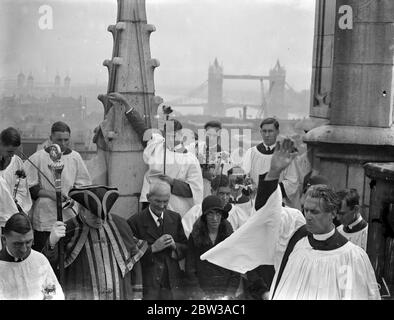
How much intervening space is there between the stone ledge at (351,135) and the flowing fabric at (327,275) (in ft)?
7.69

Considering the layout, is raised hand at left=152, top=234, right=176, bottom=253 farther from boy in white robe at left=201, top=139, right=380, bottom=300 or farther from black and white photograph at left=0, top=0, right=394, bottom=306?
boy in white robe at left=201, top=139, right=380, bottom=300

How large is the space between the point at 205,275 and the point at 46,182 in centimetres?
127

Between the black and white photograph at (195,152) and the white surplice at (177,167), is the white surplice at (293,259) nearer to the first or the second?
the black and white photograph at (195,152)

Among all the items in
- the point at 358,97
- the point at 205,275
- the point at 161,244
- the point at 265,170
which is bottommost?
the point at 205,275

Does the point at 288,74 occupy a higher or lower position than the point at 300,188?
higher

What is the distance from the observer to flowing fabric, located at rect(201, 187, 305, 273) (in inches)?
204

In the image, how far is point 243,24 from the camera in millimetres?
6484

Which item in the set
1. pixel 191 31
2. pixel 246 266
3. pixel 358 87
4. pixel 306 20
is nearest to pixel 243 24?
pixel 191 31

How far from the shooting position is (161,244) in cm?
571

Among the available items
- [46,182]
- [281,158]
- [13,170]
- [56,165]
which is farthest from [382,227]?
[13,170]

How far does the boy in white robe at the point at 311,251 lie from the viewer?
4903mm

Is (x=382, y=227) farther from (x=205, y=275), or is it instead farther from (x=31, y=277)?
(x=31, y=277)

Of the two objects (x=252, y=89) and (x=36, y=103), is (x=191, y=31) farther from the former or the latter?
(x=36, y=103)

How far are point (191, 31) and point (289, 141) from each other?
5.53 ft
